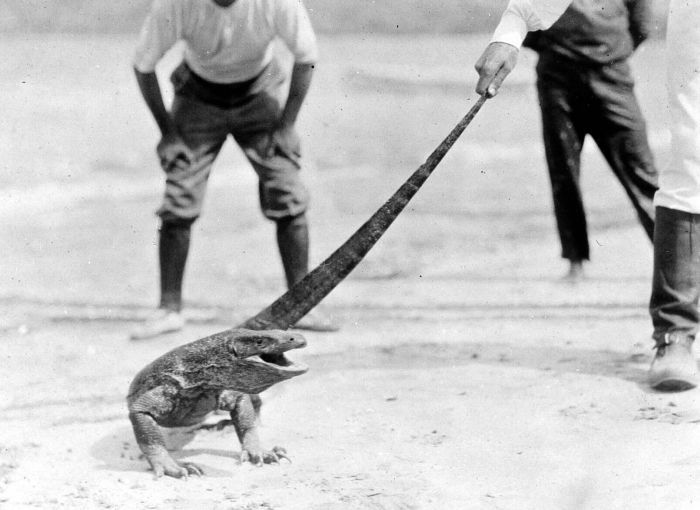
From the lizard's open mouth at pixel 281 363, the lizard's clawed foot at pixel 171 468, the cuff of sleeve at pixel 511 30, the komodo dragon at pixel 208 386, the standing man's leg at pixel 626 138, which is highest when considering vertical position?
the cuff of sleeve at pixel 511 30

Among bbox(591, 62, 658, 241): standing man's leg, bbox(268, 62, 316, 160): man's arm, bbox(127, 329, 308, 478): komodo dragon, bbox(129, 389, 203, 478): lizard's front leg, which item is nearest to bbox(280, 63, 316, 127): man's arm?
bbox(268, 62, 316, 160): man's arm

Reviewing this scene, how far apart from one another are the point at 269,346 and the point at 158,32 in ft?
7.26

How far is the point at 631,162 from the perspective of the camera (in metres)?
5.54

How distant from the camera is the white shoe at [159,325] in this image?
582cm

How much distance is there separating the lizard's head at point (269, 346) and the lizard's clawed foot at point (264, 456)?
35cm

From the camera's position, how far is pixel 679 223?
4.52m

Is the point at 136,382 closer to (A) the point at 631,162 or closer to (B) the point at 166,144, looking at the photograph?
(B) the point at 166,144

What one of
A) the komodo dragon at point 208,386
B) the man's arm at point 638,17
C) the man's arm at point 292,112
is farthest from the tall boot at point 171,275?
the man's arm at point 638,17

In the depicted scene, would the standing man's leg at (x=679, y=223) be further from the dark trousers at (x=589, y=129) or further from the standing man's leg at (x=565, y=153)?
the standing man's leg at (x=565, y=153)

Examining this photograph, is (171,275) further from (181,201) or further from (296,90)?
(296,90)

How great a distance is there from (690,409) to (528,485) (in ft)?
2.99

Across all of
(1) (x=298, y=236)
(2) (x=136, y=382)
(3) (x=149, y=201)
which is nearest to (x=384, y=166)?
(3) (x=149, y=201)

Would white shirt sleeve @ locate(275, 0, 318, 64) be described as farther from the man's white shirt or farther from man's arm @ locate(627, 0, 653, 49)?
man's arm @ locate(627, 0, 653, 49)

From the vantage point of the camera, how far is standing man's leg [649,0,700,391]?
4.45m
